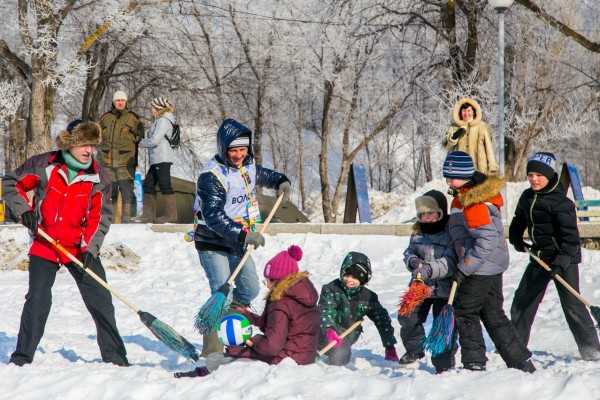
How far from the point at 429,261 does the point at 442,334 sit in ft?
2.16

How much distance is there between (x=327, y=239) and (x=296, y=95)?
16073mm

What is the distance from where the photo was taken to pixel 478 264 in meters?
5.27

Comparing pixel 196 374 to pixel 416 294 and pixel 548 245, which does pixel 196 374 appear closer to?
pixel 416 294

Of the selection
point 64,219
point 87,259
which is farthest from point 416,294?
point 64,219

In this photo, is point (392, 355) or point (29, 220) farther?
point (392, 355)

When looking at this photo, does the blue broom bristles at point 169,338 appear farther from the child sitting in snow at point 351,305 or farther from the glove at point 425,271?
the glove at point 425,271

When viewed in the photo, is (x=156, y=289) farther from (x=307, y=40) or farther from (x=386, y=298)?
(x=307, y=40)

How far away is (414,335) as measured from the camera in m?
5.95

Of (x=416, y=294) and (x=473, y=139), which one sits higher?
(x=473, y=139)

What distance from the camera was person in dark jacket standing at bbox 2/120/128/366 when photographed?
207 inches

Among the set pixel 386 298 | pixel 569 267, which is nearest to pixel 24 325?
pixel 569 267

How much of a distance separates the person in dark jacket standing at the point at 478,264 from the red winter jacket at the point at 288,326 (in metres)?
1.02

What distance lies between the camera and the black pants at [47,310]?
17.3 ft

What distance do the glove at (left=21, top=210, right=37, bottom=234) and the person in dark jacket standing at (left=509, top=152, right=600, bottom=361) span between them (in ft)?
10.8
